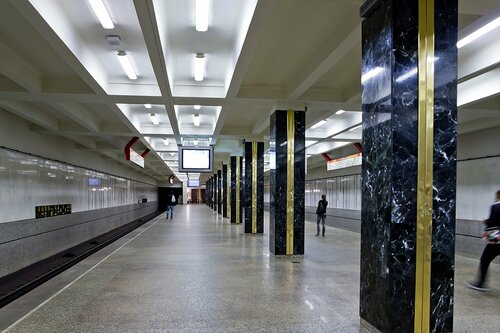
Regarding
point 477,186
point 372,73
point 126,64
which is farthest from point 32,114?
point 477,186

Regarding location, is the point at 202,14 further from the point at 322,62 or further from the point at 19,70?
the point at 19,70

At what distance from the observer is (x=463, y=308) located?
17.5 ft

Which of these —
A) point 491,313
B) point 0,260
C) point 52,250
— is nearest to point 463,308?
point 491,313

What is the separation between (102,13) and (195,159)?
10.4 m

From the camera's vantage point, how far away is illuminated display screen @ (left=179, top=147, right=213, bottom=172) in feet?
51.2

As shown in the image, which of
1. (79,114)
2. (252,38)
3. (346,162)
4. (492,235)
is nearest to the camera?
(252,38)

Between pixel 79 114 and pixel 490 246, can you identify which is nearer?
pixel 490 246

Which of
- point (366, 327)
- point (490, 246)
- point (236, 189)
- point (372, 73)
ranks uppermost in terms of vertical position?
point (372, 73)

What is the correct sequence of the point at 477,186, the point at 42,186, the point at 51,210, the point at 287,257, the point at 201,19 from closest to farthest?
the point at 201,19, the point at 287,257, the point at 477,186, the point at 42,186, the point at 51,210

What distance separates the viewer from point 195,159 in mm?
15758

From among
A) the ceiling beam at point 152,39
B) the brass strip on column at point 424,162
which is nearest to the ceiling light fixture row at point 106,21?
the ceiling beam at point 152,39

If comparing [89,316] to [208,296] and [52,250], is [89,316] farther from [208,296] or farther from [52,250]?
[52,250]

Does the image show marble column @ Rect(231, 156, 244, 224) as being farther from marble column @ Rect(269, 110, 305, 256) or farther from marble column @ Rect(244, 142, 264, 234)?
marble column @ Rect(269, 110, 305, 256)

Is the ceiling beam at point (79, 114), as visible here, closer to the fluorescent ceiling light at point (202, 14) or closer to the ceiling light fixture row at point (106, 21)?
the ceiling light fixture row at point (106, 21)
